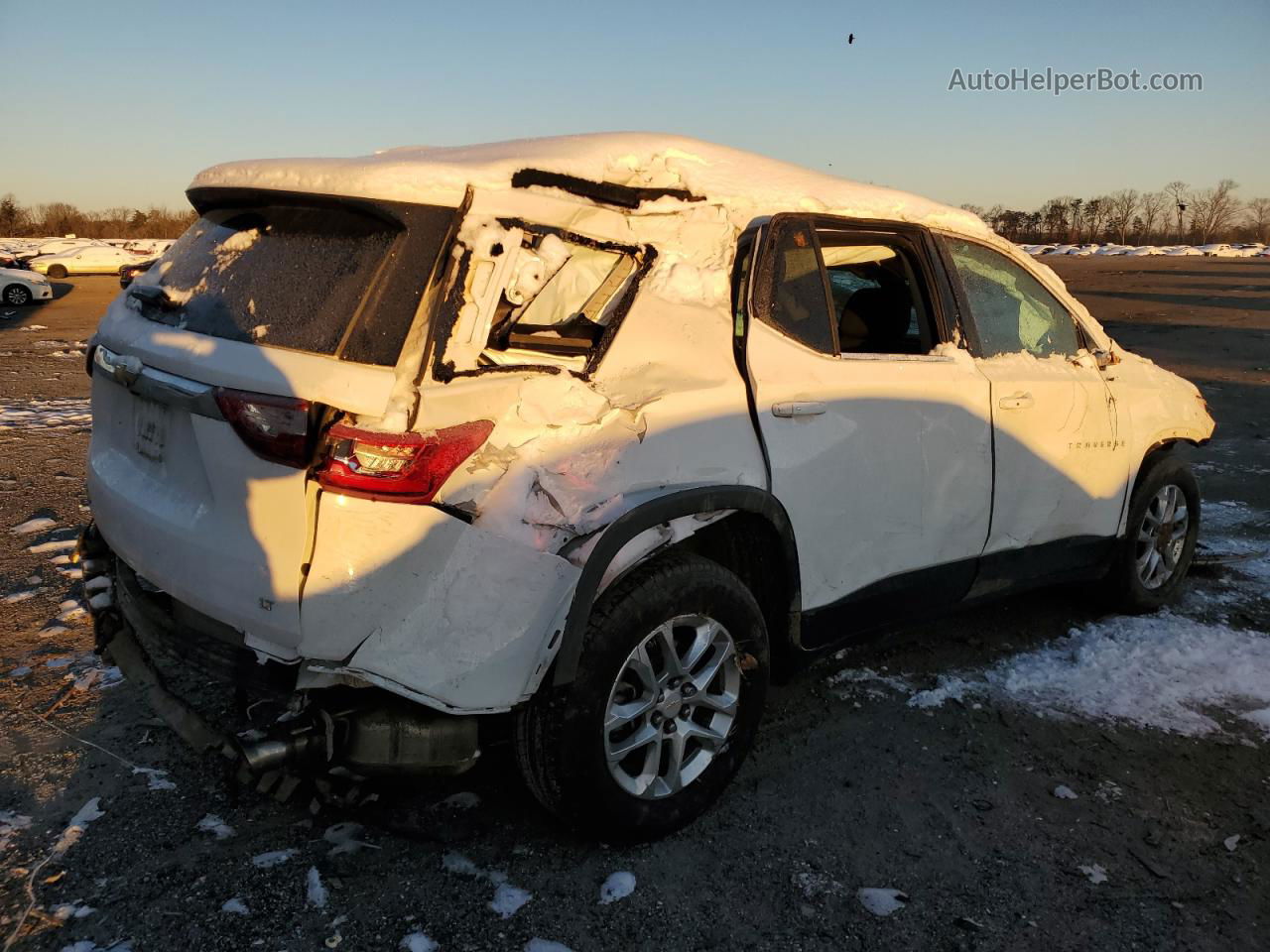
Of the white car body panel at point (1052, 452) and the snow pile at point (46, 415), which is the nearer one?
the white car body panel at point (1052, 452)

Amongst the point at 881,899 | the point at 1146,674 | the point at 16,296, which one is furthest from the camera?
the point at 16,296

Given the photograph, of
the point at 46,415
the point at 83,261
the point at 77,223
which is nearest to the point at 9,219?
the point at 77,223

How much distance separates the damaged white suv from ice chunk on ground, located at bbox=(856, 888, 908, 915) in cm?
55

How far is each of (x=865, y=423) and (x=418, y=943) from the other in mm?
2035

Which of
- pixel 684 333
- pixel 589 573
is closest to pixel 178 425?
pixel 589 573

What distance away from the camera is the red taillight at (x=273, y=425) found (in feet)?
7.03

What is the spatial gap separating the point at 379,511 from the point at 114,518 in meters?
1.08

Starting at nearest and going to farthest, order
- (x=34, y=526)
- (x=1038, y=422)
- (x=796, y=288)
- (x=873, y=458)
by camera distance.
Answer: (x=796, y=288)
(x=873, y=458)
(x=1038, y=422)
(x=34, y=526)

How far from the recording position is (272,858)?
2.56 meters

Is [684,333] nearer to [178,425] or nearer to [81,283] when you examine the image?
[178,425]

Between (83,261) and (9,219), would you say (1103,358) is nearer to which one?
(83,261)

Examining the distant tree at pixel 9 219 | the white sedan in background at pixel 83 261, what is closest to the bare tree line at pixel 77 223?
the distant tree at pixel 9 219

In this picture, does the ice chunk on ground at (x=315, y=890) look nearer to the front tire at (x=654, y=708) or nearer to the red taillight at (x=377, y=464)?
the front tire at (x=654, y=708)

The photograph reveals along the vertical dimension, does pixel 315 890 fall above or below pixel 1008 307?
below
